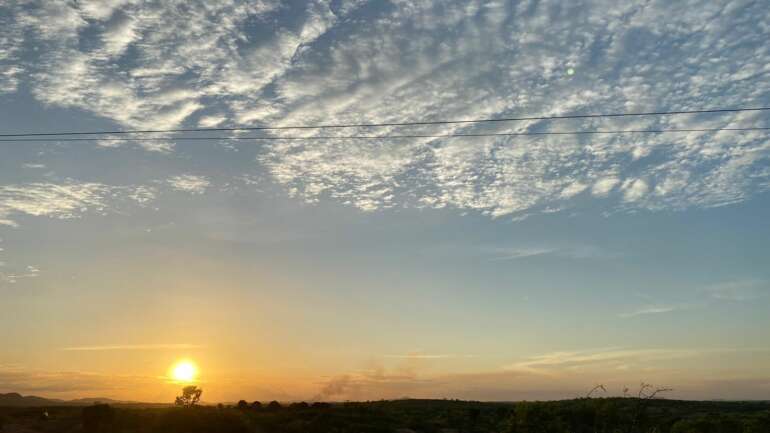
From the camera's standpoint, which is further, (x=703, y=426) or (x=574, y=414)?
(x=574, y=414)

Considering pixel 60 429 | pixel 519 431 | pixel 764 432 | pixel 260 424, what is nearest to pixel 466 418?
pixel 260 424

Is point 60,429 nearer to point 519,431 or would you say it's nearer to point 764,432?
point 519,431

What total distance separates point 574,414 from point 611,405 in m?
32.7

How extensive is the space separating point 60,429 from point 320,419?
96.0ft

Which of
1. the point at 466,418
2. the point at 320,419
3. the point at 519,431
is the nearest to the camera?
the point at 519,431

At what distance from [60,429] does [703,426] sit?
70593 mm

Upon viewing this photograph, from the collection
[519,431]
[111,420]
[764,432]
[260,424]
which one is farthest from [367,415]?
[519,431]

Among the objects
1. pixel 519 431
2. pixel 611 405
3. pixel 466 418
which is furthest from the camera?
pixel 466 418

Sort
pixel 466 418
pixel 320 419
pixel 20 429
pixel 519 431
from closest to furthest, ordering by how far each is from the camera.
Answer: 1. pixel 519 431
2. pixel 20 429
3. pixel 320 419
4. pixel 466 418

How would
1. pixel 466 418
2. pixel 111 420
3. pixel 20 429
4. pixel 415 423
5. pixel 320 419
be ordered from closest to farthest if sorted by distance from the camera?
pixel 20 429 → pixel 111 420 → pixel 320 419 → pixel 415 423 → pixel 466 418

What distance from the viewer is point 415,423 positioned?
81625 mm

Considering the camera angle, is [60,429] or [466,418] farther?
[466,418]

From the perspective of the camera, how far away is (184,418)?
225ft

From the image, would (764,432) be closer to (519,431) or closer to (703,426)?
(703,426)
